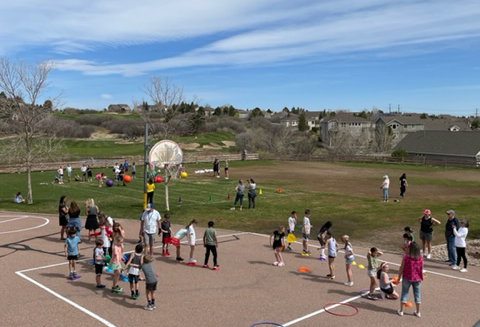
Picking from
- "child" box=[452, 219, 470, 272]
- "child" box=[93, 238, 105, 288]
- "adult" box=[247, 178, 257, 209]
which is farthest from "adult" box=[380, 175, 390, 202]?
"child" box=[93, 238, 105, 288]

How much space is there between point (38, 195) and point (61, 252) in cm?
1705

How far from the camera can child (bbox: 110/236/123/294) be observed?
11.7 meters

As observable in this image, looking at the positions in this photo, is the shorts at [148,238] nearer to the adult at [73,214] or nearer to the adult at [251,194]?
the adult at [73,214]

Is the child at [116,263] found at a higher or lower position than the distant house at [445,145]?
lower

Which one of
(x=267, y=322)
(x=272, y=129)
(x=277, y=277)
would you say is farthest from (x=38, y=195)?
(x=272, y=129)

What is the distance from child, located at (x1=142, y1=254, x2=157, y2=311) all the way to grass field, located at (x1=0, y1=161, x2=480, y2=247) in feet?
31.9

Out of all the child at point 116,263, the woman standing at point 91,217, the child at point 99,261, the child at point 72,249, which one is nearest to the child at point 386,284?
the child at point 116,263

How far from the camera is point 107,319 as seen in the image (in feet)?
32.9

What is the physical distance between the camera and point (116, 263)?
39.0 feet

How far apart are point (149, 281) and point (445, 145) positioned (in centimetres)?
6981

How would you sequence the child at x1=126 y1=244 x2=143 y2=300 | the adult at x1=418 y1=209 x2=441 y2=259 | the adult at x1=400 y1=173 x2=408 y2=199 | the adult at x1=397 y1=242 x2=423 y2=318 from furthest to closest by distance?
the adult at x1=400 y1=173 x2=408 y2=199 → the adult at x1=418 y1=209 x2=441 y2=259 → the child at x1=126 y1=244 x2=143 y2=300 → the adult at x1=397 y1=242 x2=423 y2=318

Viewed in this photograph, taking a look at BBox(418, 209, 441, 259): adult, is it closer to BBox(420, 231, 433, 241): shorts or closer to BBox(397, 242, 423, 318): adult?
BBox(420, 231, 433, 241): shorts

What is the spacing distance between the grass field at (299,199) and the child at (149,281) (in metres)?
9.72

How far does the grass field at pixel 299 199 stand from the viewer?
2159 centimetres
